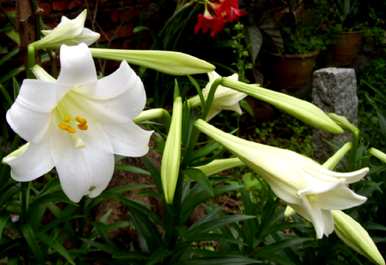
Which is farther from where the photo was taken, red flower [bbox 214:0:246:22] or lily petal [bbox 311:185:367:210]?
red flower [bbox 214:0:246:22]

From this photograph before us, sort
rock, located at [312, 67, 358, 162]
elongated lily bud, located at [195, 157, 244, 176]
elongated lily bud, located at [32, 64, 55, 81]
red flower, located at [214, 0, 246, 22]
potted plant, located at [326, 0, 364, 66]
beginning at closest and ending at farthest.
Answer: elongated lily bud, located at [32, 64, 55, 81] < elongated lily bud, located at [195, 157, 244, 176] < red flower, located at [214, 0, 246, 22] < rock, located at [312, 67, 358, 162] < potted plant, located at [326, 0, 364, 66]

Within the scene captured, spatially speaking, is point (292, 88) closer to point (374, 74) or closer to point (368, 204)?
point (374, 74)

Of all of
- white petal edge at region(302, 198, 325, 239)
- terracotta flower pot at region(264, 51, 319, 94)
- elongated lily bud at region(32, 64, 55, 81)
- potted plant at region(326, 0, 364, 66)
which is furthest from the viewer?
potted plant at region(326, 0, 364, 66)

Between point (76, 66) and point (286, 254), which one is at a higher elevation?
point (76, 66)

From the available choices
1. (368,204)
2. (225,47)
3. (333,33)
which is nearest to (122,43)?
(225,47)

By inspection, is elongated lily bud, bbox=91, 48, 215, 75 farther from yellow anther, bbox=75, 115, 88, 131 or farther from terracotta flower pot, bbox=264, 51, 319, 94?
terracotta flower pot, bbox=264, 51, 319, 94

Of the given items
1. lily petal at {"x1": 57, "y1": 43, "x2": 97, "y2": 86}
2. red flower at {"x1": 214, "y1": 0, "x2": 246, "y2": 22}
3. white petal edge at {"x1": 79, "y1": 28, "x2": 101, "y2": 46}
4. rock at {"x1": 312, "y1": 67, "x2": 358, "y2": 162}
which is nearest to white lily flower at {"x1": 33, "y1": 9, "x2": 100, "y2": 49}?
white petal edge at {"x1": 79, "y1": 28, "x2": 101, "y2": 46}

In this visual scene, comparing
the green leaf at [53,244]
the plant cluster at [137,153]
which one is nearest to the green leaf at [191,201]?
the plant cluster at [137,153]
